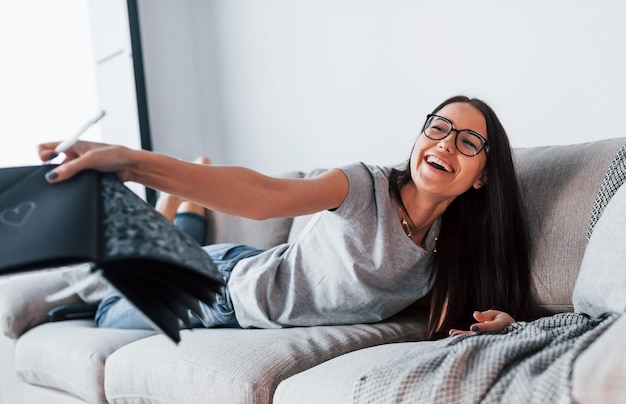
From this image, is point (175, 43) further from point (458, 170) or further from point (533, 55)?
point (458, 170)

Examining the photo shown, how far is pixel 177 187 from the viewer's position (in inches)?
47.6

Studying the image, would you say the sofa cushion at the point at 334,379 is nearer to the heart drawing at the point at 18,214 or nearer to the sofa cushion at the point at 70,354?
the heart drawing at the point at 18,214

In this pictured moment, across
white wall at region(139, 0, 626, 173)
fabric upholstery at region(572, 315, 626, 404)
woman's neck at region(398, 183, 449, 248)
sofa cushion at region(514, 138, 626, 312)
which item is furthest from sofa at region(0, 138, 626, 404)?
white wall at region(139, 0, 626, 173)

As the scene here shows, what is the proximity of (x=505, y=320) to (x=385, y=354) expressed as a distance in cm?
32

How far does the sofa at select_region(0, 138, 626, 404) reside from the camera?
1.44m

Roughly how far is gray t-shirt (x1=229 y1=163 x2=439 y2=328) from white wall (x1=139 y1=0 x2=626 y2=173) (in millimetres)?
793

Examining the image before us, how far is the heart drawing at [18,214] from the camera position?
104 centimetres

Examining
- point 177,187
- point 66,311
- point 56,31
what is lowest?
point 66,311

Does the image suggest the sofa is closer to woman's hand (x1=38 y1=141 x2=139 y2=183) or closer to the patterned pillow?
the patterned pillow

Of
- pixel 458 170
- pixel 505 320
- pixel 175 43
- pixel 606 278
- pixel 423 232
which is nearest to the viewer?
pixel 606 278

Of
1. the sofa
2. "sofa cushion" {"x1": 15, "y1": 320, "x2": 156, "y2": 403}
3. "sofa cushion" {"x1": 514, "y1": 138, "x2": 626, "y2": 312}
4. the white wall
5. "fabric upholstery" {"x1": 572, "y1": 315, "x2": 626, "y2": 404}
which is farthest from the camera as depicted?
the white wall

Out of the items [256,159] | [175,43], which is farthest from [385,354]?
[175,43]

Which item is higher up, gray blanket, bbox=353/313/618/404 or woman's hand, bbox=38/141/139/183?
woman's hand, bbox=38/141/139/183

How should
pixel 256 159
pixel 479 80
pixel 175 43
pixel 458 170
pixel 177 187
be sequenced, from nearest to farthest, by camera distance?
1. pixel 177 187
2. pixel 458 170
3. pixel 479 80
4. pixel 256 159
5. pixel 175 43
